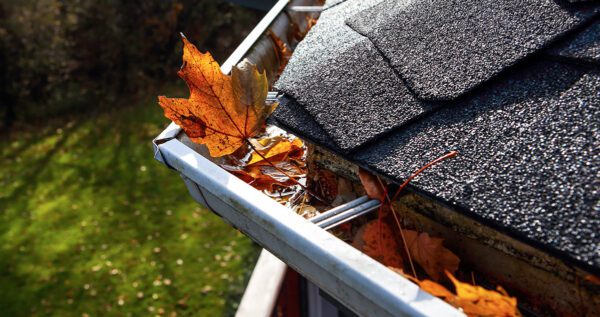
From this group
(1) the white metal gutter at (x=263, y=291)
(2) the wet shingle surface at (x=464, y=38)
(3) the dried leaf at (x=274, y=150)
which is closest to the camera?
(2) the wet shingle surface at (x=464, y=38)

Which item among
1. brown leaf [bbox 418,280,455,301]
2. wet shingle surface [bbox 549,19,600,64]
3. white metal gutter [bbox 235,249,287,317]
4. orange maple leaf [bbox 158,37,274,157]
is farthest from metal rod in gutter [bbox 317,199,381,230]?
white metal gutter [bbox 235,249,287,317]

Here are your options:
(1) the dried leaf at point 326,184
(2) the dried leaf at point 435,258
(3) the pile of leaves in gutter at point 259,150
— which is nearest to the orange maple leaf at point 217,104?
(3) the pile of leaves in gutter at point 259,150

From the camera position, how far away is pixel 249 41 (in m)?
2.27

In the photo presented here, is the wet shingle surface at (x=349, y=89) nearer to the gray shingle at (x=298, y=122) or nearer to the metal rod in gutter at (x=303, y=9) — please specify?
the gray shingle at (x=298, y=122)

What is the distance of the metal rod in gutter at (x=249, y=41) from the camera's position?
2.02 meters

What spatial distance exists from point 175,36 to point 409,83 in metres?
8.23

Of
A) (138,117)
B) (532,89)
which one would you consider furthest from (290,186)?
(138,117)

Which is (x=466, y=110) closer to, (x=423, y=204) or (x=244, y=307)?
(x=423, y=204)

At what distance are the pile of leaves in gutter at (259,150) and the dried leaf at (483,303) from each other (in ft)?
0.76

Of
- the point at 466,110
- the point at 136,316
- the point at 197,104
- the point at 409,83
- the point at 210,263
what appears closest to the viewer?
the point at 466,110

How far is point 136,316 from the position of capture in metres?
5.20

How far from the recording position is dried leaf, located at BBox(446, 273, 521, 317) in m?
1.00

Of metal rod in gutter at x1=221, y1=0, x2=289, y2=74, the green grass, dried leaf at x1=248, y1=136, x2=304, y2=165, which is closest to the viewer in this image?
dried leaf at x1=248, y1=136, x2=304, y2=165

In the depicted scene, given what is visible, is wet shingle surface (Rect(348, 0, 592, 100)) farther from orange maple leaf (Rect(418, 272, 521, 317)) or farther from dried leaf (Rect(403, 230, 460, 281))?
orange maple leaf (Rect(418, 272, 521, 317))
